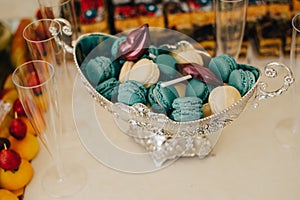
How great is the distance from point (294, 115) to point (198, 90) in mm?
241

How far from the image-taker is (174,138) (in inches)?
33.3

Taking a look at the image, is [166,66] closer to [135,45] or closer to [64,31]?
[135,45]

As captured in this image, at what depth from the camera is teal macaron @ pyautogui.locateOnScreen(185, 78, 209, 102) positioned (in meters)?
0.75

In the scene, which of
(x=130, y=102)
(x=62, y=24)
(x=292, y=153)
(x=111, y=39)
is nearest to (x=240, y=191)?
(x=292, y=153)

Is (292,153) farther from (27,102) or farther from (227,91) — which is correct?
(27,102)

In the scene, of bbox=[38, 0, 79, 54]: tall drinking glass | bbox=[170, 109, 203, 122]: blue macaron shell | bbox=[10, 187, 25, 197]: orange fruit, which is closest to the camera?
bbox=[170, 109, 203, 122]: blue macaron shell

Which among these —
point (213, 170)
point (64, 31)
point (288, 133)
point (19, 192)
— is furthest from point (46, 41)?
point (288, 133)

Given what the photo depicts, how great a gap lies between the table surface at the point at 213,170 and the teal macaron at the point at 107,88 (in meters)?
0.15

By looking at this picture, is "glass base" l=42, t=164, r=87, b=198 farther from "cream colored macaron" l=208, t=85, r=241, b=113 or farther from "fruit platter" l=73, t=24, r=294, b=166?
"cream colored macaron" l=208, t=85, r=241, b=113

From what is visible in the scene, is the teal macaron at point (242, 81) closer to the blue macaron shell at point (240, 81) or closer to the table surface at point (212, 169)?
the blue macaron shell at point (240, 81)

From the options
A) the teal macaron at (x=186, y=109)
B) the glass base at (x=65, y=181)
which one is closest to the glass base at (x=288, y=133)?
the teal macaron at (x=186, y=109)

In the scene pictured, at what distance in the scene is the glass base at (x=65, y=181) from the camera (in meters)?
0.83

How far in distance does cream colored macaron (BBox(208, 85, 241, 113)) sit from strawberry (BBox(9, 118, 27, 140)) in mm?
339

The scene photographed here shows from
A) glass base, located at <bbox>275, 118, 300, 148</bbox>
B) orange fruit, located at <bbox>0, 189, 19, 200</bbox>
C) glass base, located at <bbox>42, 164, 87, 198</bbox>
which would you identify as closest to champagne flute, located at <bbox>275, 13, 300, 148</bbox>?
glass base, located at <bbox>275, 118, 300, 148</bbox>
